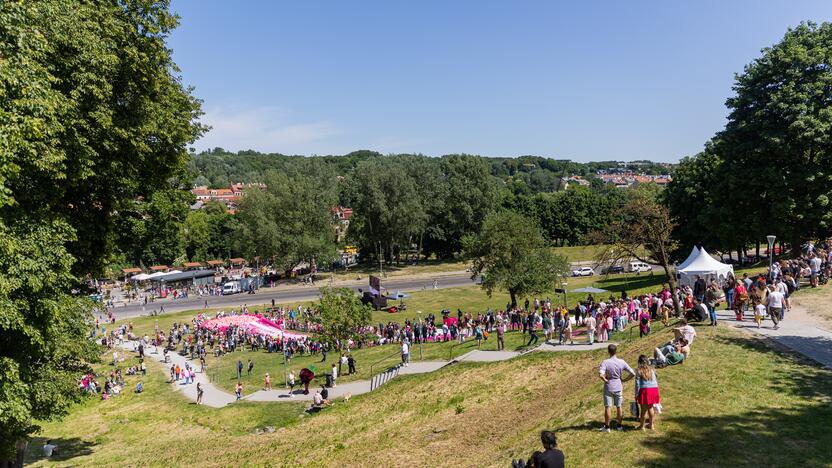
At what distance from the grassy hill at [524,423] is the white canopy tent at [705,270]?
36.5 ft

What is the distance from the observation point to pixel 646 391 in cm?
1124

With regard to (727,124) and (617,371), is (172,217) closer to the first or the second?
(617,371)

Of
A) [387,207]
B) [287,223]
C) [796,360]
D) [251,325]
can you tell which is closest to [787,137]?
[796,360]

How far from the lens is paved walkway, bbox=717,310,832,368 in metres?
Result: 15.7

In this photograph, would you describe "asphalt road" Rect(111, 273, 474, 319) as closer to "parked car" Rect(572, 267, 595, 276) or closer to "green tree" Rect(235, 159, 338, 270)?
"green tree" Rect(235, 159, 338, 270)

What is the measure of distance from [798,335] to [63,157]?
857 inches

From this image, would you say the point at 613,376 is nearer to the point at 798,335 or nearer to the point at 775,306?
the point at 798,335

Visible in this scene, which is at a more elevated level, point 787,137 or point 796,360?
point 787,137

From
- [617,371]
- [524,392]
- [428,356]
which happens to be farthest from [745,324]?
[428,356]

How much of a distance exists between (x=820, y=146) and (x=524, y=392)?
27121 millimetres

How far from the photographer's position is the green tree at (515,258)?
40.2 meters

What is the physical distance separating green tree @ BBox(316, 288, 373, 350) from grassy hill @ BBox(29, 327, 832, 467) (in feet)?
16.5

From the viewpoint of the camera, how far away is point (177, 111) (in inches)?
822

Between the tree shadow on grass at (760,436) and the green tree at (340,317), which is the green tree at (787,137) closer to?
the tree shadow on grass at (760,436)
